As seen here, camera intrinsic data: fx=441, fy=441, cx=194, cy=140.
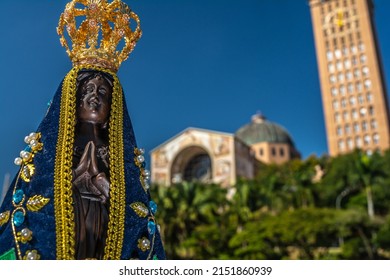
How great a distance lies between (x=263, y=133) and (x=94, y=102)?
60.9m

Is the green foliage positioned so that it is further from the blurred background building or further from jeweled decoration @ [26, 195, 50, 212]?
the blurred background building

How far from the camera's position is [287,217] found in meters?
25.5

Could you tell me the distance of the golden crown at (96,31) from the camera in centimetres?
447

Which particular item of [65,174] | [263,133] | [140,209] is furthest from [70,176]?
[263,133]

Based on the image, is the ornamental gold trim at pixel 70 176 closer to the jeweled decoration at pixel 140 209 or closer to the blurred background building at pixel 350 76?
the jeweled decoration at pixel 140 209

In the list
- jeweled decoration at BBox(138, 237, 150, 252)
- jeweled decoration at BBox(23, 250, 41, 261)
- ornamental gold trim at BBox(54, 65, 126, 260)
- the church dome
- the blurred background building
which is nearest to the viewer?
jeweled decoration at BBox(23, 250, 41, 261)

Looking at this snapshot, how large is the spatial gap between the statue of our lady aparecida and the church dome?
59.3 metres

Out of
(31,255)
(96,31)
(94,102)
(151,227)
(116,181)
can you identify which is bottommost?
(31,255)

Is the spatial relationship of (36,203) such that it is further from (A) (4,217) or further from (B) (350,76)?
(B) (350,76)

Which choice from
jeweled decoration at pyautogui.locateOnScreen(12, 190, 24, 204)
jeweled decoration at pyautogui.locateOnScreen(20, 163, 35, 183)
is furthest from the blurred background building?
jeweled decoration at pyautogui.locateOnScreen(12, 190, 24, 204)

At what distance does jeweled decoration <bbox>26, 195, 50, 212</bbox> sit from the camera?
371 cm

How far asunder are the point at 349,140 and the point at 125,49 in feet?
201
